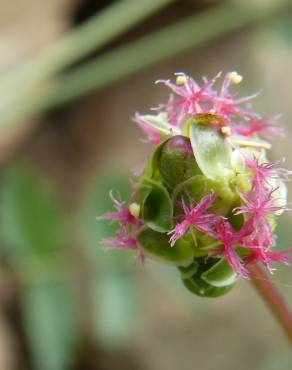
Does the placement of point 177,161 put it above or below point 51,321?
above

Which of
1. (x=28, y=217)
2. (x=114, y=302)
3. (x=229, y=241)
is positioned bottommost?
(x=114, y=302)

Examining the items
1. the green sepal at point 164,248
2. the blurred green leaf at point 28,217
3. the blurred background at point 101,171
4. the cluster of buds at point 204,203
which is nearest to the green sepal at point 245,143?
the cluster of buds at point 204,203

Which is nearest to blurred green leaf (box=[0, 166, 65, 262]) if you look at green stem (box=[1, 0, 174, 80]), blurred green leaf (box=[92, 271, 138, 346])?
blurred green leaf (box=[92, 271, 138, 346])

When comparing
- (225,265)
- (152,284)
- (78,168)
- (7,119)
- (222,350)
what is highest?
(7,119)

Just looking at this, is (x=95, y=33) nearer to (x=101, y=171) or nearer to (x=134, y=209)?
(x=101, y=171)

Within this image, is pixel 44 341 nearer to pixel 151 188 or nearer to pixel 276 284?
pixel 276 284

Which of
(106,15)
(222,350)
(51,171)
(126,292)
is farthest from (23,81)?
(222,350)

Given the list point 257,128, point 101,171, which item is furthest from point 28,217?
point 257,128

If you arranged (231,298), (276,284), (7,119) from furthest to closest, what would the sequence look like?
(231,298) → (7,119) → (276,284)
